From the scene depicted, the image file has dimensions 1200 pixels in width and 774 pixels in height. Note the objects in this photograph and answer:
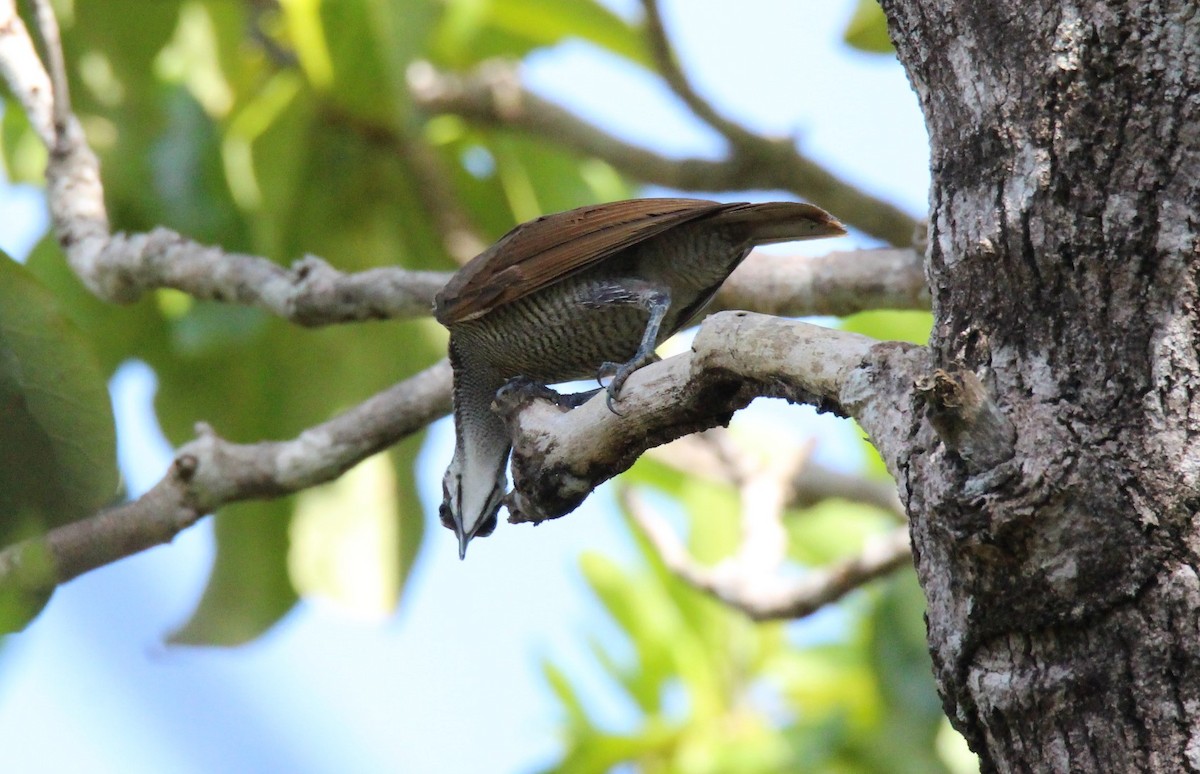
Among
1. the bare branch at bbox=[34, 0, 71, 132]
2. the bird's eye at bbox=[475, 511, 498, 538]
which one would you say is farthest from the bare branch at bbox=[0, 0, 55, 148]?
the bird's eye at bbox=[475, 511, 498, 538]

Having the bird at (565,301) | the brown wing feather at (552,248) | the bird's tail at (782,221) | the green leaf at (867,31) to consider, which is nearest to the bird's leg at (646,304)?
the bird at (565,301)

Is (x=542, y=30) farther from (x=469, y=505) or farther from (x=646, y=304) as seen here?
(x=469, y=505)

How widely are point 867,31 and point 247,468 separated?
2.53 m

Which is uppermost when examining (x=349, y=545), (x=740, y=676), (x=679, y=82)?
(x=679, y=82)

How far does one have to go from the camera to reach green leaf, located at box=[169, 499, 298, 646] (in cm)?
461

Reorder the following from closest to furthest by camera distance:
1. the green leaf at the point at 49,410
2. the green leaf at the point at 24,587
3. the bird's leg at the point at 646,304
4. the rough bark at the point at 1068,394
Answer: the green leaf at the point at 24,587 < the rough bark at the point at 1068,394 < the green leaf at the point at 49,410 < the bird's leg at the point at 646,304

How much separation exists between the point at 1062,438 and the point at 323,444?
7.21 ft

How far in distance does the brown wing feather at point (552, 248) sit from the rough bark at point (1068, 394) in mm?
1156

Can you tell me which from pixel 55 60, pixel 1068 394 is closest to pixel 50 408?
pixel 55 60

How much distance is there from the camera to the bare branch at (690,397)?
6.49 feet

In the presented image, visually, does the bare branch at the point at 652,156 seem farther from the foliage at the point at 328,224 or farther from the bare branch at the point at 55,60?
the bare branch at the point at 55,60

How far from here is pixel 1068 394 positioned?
174cm

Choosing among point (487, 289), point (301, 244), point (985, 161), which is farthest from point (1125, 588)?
point (301, 244)

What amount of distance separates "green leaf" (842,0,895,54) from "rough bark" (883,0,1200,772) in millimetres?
2421
